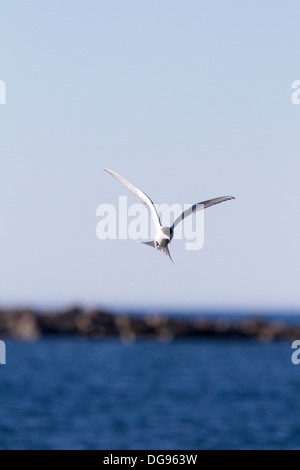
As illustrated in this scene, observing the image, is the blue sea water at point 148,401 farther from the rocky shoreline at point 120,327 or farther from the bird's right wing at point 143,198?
the bird's right wing at point 143,198

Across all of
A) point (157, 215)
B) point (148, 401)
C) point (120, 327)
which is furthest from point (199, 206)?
point (120, 327)

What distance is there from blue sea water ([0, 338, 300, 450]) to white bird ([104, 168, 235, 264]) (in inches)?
2741

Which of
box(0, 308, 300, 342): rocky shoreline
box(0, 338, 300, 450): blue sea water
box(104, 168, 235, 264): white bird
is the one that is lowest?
box(0, 338, 300, 450): blue sea water

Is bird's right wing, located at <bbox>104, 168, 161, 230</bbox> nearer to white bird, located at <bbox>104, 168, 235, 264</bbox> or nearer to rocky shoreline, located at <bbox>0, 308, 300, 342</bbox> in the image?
white bird, located at <bbox>104, 168, 235, 264</bbox>

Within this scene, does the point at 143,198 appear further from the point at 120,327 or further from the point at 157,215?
the point at 120,327

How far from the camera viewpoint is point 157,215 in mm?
7398

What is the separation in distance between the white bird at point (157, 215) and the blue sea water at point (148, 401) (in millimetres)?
69617

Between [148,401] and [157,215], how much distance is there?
370ft

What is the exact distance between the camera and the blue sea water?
3285 inches

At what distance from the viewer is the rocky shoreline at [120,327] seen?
529 ft

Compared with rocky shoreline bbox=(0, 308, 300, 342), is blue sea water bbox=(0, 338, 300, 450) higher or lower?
lower

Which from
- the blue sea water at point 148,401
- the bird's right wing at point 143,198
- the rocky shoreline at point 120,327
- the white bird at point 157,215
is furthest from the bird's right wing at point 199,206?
the rocky shoreline at point 120,327

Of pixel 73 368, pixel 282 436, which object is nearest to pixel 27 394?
pixel 73 368

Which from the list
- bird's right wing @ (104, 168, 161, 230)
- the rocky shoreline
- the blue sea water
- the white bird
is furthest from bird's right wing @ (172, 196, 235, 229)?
the rocky shoreline
